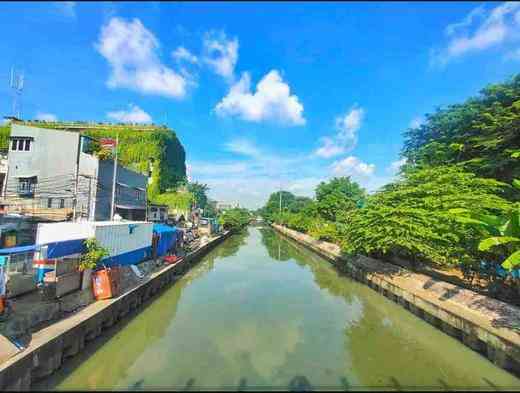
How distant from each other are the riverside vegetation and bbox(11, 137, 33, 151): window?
25.4 meters

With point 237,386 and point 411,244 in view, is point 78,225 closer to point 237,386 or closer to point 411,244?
point 237,386

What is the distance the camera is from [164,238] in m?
18.8

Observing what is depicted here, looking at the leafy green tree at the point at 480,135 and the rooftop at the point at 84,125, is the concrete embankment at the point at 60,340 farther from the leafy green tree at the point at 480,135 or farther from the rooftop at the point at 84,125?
the rooftop at the point at 84,125

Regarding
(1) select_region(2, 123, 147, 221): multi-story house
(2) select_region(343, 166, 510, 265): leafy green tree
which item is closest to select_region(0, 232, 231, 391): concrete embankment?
(2) select_region(343, 166, 510, 265): leafy green tree

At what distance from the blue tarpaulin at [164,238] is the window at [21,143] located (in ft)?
44.5

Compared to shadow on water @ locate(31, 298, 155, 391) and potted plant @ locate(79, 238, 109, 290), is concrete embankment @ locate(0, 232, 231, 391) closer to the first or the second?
shadow on water @ locate(31, 298, 155, 391)

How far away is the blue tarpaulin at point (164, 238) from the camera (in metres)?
18.0

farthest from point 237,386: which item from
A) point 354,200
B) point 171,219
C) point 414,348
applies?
point 171,219

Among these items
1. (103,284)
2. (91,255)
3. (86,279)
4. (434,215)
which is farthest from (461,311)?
(86,279)

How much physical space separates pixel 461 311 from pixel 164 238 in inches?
631

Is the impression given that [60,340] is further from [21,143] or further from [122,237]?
[21,143]

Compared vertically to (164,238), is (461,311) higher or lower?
lower

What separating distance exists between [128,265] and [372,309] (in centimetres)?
1165

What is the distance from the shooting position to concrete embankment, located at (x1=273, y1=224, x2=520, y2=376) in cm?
794
